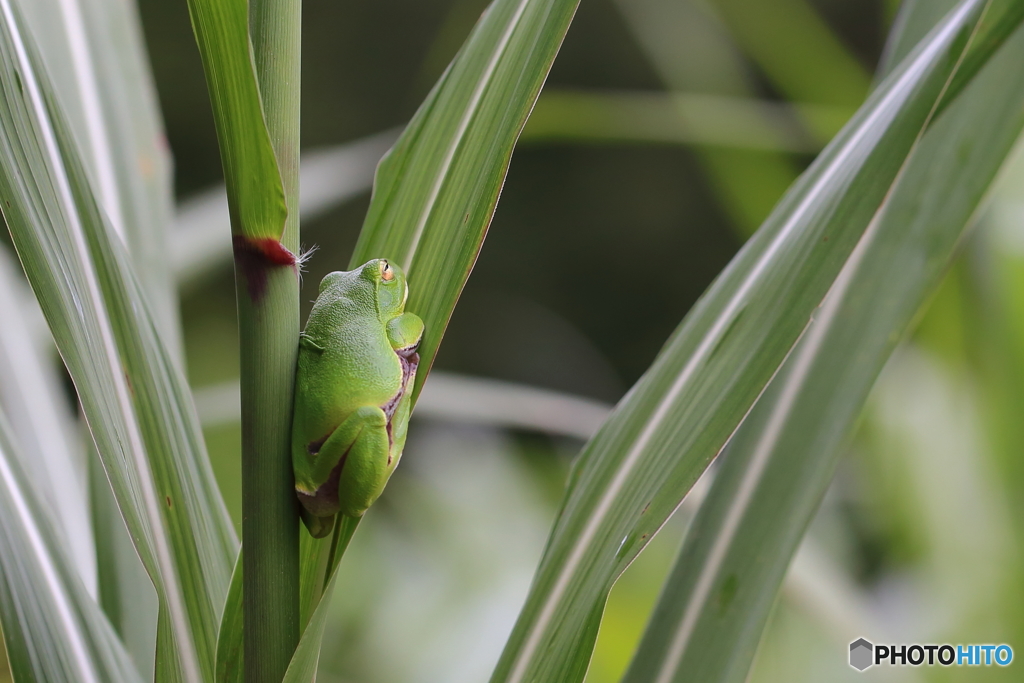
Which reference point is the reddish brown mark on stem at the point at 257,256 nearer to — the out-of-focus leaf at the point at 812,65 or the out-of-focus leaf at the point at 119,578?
the out-of-focus leaf at the point at 119,578

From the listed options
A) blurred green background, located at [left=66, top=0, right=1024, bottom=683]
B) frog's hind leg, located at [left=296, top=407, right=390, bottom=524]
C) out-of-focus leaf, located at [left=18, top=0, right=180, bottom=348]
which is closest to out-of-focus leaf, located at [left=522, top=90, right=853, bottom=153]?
blurred green background, located at [left=66, top=0, right=1024, bottom=683]

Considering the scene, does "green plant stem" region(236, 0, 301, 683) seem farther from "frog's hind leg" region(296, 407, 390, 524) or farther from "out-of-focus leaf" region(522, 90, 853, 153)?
"out-of-focus leaf" region(522, 90, 853, 153)

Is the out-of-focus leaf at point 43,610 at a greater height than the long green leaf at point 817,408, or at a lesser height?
lesser

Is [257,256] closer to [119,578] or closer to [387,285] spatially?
[387,285]

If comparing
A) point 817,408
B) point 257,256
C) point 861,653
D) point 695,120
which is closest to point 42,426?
point 257,256

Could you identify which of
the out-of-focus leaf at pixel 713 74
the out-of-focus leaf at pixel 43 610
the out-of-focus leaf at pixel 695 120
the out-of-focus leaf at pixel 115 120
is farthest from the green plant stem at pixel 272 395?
the out-of-focus leaf at pixel 713 74
